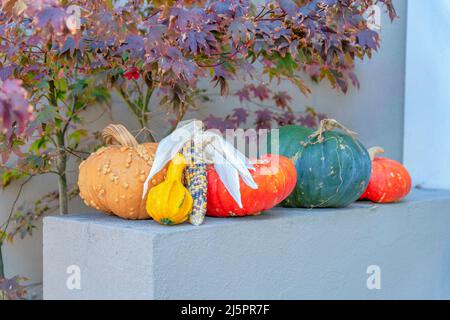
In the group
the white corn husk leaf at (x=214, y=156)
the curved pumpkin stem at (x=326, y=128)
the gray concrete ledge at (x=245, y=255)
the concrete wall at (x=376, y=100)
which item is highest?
the concrete wall at (x=376, y=100)

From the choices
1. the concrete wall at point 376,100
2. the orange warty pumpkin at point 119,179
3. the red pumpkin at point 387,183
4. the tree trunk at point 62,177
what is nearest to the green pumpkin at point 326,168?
the red pumpkin at point 387,183

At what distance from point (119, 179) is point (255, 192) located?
1.38 feet

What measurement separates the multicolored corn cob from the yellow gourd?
28 millimetres

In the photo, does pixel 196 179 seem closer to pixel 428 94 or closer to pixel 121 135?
pixel 121 135

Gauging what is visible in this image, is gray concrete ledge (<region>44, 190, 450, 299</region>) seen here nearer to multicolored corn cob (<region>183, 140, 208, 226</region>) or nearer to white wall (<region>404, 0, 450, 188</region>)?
multicolored corn cob (<region>183, 140, 208, 226</region>)

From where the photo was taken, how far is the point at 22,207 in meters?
2.81

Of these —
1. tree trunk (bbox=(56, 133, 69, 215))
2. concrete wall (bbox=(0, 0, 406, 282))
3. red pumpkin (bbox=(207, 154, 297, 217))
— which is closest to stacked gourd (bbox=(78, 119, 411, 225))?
red pumpkin (bbox=(207, 154, 297, 217))

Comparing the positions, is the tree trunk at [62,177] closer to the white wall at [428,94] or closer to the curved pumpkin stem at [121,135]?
the curved pumpkin stem at [121,135]

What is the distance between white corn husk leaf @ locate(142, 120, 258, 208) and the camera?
6.09ft

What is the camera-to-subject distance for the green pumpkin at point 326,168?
220 cm

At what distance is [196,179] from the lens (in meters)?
1.87

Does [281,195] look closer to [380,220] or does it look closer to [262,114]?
[380,220]

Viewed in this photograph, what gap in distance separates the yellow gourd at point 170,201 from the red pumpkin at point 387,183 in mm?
953
